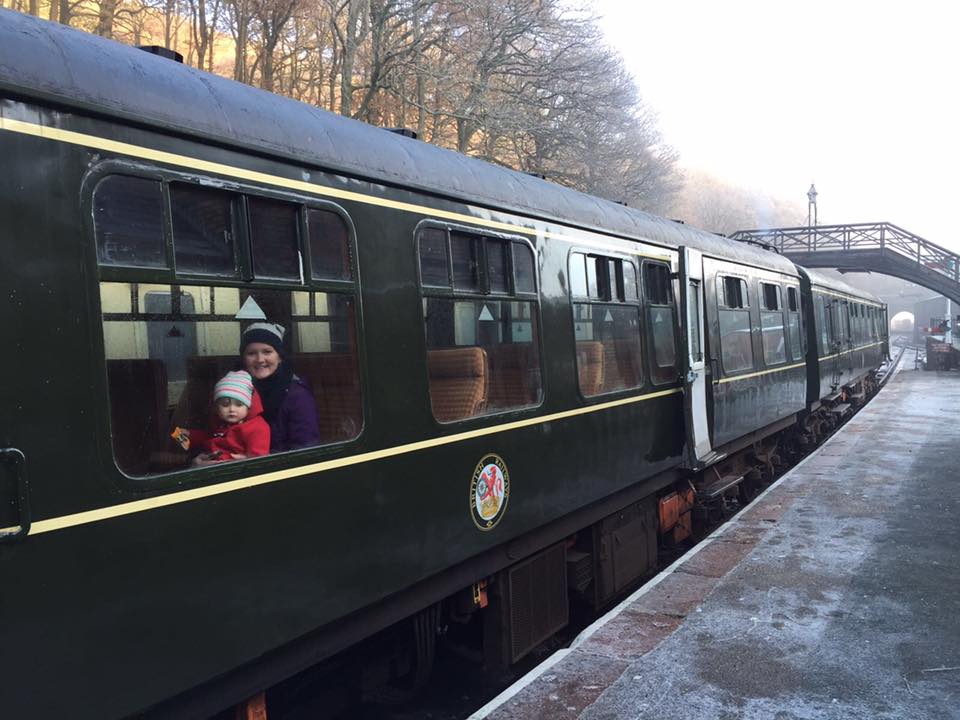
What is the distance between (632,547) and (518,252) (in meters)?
3.11

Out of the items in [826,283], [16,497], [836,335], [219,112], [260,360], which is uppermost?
[219,112]

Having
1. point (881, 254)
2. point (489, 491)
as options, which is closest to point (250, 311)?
point (489, 491)

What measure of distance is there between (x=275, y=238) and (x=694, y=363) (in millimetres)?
4993

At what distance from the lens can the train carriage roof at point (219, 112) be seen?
2348 mm

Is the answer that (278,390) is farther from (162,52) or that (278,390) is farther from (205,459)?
(162,52)

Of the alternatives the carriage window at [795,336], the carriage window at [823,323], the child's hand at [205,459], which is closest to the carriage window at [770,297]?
the carriage window at [795,336]

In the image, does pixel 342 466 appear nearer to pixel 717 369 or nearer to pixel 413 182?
pixel 413 182

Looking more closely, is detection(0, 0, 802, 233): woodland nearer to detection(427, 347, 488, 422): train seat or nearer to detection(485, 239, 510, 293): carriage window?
detection(485, 239, 510, 293): carriage window

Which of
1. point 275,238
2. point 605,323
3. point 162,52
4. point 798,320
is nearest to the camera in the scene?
point 275,238

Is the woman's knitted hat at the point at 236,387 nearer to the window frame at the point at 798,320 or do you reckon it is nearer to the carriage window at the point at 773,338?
the carriage window at the point at 773,338

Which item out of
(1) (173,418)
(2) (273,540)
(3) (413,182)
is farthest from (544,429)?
(1) (173,418)

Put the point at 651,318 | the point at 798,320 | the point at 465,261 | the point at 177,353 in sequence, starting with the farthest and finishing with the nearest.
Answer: the point at 798,320, the point at 651,318, the point at 465,261, the point at 177,353

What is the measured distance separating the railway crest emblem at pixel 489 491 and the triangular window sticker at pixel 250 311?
1622mm

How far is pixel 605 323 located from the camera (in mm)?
5758
